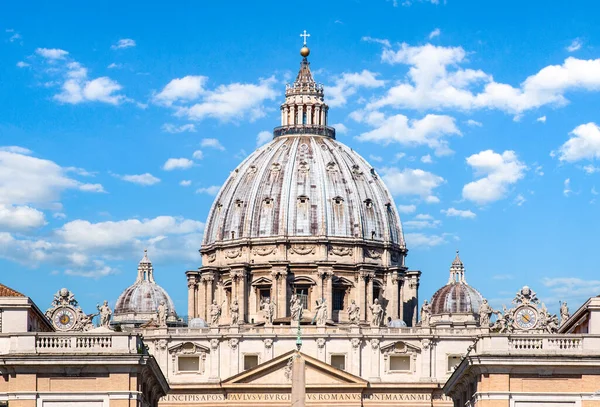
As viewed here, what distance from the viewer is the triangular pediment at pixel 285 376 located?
160 metres

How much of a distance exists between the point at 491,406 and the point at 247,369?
78539 mm

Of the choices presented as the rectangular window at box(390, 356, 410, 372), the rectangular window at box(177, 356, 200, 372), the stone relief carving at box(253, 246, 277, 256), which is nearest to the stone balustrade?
the rectangular window at box(177, 356, 200, 372)

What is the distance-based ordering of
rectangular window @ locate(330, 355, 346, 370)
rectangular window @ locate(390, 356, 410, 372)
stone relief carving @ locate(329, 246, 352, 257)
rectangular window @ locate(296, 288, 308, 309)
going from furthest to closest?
1. stone relief carving @ locate(329, 246, 352, 257)
2. rectangular window @ locate(296, 288, 308, 309)
3. rectangular window @ locate(330, 355, 346, 370)
4. rectangular window @ locate(390, 356, 410, 372)

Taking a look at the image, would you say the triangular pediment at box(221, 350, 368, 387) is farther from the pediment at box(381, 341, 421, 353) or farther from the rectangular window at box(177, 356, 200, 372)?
the pediment at box(381, 341, 421, 353)

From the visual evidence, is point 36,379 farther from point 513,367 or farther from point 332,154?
point 332,154

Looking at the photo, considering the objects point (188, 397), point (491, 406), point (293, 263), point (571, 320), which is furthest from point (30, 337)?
point (293, 263)

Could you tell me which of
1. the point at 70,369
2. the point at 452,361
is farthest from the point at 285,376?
the point at 70,369

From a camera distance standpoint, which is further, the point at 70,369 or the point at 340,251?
the point at 340,251

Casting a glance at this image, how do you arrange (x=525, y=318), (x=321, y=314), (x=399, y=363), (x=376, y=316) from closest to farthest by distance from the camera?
(x=525, y=318)
(x=399, y=363)
(x=321, y=314)
(x=376, y=316)

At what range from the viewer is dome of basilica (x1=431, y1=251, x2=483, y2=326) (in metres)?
192

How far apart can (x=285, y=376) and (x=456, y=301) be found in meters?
36.3

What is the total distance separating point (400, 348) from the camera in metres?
163

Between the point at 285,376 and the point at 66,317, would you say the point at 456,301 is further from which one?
the point at 66,317

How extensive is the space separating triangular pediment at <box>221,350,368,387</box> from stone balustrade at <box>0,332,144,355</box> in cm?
7515
